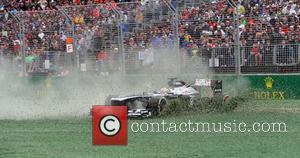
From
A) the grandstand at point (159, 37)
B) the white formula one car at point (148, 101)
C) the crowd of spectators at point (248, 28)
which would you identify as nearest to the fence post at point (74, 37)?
the grandstand at point (159, 37)

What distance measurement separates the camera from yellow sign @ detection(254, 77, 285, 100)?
2511 cm

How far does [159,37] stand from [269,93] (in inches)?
175

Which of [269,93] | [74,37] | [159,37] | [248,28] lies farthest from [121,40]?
[269,93]

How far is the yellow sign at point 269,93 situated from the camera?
25109 mm

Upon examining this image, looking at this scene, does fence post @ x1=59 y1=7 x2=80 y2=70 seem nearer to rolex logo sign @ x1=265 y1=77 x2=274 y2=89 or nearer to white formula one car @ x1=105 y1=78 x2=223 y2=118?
rolex logo sign @ x1=265 y1=77 x2=274 y2=89

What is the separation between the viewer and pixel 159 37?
86.6 feet

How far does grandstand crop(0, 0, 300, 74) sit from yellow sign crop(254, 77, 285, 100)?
396 millimetres

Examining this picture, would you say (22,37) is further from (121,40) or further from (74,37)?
(121,40)

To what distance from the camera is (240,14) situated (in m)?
25.3

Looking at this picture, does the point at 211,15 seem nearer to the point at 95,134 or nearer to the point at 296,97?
the point at 296,97

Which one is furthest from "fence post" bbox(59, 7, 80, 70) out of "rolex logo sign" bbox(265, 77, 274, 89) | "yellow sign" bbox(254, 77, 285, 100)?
"rolex logo sign" bbox(265, 77, 274, 89)

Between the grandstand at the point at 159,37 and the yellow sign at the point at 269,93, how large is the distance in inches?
15.6

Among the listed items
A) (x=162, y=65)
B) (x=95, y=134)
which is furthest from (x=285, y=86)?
(x=95, y=134)

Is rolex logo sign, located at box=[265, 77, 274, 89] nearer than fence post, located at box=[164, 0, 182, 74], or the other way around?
rolex logo sign, located at box=[265, 77, 274, 89]
